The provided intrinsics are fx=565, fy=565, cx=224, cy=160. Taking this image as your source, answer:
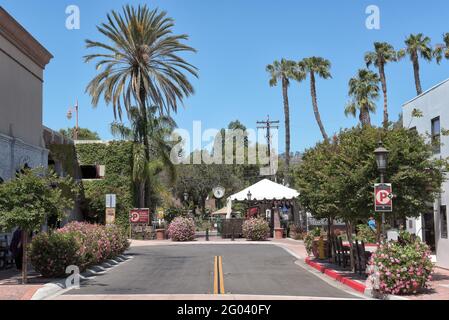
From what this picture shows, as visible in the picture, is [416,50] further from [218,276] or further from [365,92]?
[218,276]

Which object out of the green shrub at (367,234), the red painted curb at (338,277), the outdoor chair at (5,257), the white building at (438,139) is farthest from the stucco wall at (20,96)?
the green shrub at (367,234)

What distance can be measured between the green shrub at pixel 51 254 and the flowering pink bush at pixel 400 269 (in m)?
8.65

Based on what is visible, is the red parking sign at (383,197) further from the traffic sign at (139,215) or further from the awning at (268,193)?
the traffic sign at (139,215)

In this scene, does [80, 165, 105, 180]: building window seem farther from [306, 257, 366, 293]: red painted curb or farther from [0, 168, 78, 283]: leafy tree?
[0, 168, 78, 283]: leafy tree

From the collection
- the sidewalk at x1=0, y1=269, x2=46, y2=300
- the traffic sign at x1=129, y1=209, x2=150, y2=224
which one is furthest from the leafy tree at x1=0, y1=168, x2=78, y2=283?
the traffic sign at x1=129, y1=209, x2=150, y2=224

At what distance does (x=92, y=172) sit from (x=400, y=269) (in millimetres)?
30327

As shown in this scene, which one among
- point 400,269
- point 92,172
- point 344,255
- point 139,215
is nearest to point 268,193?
point 139,215

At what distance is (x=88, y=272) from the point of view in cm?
1861

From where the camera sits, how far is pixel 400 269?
43.7 feet

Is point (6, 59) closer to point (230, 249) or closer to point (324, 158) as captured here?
point (324, 158)

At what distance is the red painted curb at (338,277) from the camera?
1490 cm

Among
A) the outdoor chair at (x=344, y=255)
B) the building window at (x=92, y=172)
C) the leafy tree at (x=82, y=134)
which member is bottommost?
the outdoor chair at (x=344, y=255)

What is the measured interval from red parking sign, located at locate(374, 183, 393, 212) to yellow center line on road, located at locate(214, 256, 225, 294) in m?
4.44
